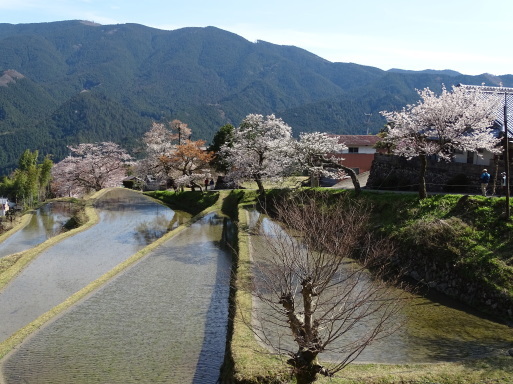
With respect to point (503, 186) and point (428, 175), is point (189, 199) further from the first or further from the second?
point (503, 186)

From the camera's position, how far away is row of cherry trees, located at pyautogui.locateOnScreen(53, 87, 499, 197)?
71.5 feet

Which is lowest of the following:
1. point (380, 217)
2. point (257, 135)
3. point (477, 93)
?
point (380, 217)

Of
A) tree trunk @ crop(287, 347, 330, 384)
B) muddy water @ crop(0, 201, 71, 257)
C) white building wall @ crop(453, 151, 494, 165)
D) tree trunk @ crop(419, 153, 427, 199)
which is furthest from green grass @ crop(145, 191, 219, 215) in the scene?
tree trunk @ crop(287, 347, 330, 384)

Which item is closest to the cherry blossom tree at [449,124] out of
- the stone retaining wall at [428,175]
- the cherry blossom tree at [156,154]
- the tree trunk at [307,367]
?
the stone retaining wall at [428,175]

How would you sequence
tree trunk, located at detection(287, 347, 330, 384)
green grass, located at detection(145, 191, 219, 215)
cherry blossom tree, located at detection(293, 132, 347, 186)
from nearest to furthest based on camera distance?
tree trunk, located at detection(287, 347, 330, 384) → cherry blossom tree, located at detection(293, 132, 347, 186) → green grass, located at detection(145, 191, 219, 215)

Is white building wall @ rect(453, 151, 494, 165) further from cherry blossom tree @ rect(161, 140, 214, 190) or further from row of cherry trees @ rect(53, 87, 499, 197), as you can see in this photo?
cherry blossom tree @ rect(161, 140, 214, 190)

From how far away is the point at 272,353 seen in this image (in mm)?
10953

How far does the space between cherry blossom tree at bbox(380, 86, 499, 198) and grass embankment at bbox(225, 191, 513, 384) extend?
204cm

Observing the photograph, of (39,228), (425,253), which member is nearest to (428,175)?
(425,253)

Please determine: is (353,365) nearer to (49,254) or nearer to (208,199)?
(49,254)

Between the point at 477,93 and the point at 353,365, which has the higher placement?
the point at 477,93

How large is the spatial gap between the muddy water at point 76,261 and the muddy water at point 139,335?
1.91 m

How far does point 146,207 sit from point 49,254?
742 inches

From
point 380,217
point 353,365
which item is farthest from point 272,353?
point 380,217
